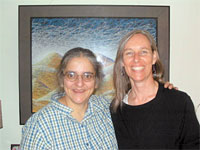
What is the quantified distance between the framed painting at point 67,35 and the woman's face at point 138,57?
0.76 m

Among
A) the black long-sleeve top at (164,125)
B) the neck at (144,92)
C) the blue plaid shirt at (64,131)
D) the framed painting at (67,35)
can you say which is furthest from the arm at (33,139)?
the framed painting at (67,35)

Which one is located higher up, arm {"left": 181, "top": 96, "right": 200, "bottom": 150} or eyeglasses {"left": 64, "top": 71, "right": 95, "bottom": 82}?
eyeglasses {"left": 64, "top": 71, "right": 95, "bottom": 82}

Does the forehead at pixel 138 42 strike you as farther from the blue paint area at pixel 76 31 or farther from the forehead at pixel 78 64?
the blue paint area at pixel 76 31

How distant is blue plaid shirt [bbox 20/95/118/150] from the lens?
1.19 metres

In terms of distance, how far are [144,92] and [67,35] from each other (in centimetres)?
110

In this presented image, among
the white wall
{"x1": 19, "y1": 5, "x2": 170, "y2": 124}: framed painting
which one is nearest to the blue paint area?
{"x1": 19, "y1": 5, "x2": 170, "y2": 124}: framed painting

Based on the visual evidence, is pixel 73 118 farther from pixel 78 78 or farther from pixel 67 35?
pixel 67 35

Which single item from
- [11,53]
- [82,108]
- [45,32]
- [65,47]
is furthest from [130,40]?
[11,53]

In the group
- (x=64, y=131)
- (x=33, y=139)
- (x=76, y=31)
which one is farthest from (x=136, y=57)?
(x=76, y=31)

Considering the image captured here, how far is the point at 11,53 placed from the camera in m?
2.23

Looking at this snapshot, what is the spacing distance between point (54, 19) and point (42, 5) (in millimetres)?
191

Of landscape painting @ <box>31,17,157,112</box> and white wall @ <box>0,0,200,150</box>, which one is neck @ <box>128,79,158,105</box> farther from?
white wall @ <box>0,0,200,150</box>

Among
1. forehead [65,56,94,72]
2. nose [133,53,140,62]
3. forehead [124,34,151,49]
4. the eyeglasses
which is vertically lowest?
the eyeglasses

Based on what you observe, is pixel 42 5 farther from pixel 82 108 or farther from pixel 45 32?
pixel 82 108
